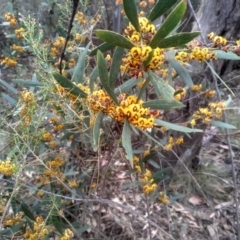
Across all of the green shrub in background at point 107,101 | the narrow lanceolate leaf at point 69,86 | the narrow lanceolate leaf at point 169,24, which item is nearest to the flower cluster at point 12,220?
the green shrub in background at point 107,101

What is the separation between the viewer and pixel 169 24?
34.6 inches

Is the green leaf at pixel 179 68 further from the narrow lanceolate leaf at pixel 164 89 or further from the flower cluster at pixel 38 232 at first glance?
the flower cluster at pixel 38 232

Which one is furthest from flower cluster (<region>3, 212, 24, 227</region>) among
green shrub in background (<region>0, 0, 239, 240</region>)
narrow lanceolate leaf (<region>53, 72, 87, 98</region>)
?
narrow lanceolate leaf (<region>53, 72, 87, 98</region>)

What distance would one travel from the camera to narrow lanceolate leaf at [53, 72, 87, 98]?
1059 millimetres

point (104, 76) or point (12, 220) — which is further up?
point (104, 76)

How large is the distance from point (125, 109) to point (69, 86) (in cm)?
22

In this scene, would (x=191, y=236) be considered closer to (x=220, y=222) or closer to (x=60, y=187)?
(x=220, y=222)

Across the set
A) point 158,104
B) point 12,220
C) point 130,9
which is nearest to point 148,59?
point 130,9

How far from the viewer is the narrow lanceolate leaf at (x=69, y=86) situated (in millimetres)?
1059

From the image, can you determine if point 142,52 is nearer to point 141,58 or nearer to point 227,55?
point 141,58

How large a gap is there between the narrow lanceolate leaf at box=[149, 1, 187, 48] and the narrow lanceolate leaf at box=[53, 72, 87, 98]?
0.97 ft

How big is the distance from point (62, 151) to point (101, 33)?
869mm

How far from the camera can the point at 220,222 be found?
2.40m

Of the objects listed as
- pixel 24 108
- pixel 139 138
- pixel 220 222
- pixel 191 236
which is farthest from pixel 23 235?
pixel 220 222
